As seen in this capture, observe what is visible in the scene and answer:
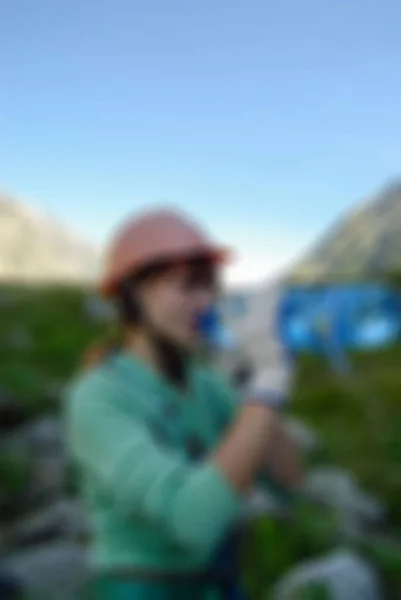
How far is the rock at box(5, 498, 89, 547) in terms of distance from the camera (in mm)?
8430

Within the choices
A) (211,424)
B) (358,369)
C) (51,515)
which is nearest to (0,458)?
(51,515)

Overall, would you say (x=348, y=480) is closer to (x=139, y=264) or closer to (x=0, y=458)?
(x=0, y=458)

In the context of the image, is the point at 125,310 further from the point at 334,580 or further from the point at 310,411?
the point at 310,411

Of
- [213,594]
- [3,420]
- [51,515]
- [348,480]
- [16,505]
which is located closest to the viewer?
[213,594]

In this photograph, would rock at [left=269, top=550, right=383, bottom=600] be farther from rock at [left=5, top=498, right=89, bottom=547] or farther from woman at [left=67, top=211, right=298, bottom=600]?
woman at [left=67, top=211, right=298, bottom=600]

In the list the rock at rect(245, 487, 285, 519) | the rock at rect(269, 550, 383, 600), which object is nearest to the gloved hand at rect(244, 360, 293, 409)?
the rock at rect(269, 550, 383, 600)

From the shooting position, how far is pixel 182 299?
2.77 meters

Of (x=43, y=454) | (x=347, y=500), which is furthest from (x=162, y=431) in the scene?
(x=43, y=454)

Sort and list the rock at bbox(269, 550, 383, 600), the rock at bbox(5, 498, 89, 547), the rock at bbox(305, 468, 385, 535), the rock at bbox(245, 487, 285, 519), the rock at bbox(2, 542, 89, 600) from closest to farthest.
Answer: the rock at bbox(269, 550, 383, 600), the rock at bbox(2, 542, 89, 600), the rock at bbox(245, 487, 285, 519), the rock at bbox(5, 498, 89, 547), the rock at bbox(305, 468, 385, 535)

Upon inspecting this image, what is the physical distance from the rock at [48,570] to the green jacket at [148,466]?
3461 mm

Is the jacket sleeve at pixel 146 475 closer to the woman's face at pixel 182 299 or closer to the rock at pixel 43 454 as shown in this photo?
the woman's face at pixel 182 299

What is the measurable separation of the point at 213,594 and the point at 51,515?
20.7 feet

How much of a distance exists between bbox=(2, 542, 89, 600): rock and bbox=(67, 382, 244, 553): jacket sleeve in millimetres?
3650

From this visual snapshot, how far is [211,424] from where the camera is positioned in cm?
289
